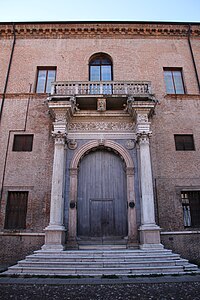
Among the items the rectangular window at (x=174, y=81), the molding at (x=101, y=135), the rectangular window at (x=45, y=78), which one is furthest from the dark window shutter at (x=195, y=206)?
the rectangular window at (x=45, y=78)

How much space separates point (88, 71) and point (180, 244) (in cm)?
1030

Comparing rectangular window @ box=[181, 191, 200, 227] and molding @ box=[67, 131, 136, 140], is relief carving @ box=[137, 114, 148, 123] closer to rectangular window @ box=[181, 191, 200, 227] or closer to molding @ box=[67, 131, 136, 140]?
molding @ box=[67, 131, 136, 140]

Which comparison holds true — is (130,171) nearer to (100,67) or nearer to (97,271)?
(97,271)

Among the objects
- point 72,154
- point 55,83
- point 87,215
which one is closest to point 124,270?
point 87,215

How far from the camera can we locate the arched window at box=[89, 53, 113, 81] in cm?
1333

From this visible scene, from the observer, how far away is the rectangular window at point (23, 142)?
37.1 feet

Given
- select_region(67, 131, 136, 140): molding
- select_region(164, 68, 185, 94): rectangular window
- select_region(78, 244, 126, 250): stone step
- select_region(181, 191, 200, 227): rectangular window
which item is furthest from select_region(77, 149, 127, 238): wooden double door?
select_region(164, 68, 185, 94): rectangular window

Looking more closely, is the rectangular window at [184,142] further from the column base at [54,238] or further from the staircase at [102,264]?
the column base at [54,238]

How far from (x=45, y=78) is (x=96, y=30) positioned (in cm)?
450

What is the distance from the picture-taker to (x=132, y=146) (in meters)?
10.9

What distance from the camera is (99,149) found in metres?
11.1

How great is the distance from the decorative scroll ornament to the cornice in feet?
21.3

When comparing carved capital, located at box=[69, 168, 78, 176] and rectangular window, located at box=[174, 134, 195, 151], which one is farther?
rectangular window, located at box=[174, 134, 195, 151]

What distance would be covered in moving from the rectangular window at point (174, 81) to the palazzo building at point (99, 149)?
0.20ft
